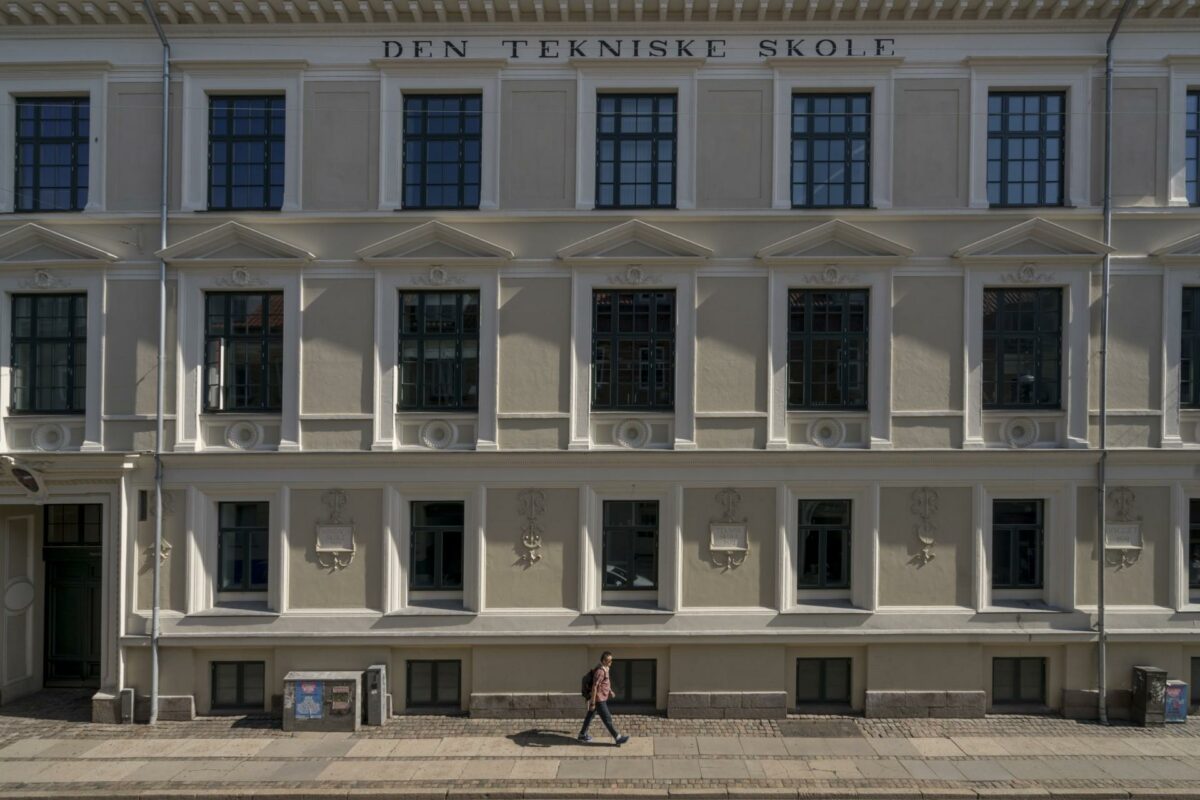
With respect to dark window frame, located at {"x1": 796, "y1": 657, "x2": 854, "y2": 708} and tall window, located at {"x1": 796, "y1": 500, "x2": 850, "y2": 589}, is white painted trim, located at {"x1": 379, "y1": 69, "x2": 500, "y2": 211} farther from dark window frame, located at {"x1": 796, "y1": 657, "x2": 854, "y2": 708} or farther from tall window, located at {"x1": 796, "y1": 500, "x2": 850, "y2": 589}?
dark window frame, located at {"x1": 796, "y1": 657, "x2": 854, "y2": 708}

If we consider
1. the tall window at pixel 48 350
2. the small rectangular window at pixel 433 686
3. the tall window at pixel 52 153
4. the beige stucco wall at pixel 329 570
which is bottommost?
the small rectangular window at pixel 433 686

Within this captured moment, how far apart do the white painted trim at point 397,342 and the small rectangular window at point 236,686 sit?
188 inches

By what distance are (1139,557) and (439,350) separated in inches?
502

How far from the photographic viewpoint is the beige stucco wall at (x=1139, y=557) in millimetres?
12984

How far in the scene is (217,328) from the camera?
13.4m

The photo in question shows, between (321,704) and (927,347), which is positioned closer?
(321,704)

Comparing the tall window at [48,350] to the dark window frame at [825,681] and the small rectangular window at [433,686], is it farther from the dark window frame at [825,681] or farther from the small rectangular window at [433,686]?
the dark window frame at [825,681]

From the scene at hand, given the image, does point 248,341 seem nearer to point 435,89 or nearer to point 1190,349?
point 435,89

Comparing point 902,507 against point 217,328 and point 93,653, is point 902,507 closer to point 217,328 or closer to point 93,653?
point 217,328

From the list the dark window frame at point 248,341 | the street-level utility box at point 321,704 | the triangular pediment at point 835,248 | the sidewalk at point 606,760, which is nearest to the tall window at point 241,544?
the dark window frame at point 248,341

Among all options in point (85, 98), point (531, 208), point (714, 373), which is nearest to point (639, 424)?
point (714, 373)

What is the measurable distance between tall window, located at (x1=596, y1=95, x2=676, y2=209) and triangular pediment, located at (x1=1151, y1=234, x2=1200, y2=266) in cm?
845

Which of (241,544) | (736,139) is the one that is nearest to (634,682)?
(241,544)

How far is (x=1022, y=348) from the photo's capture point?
13.1 metres
